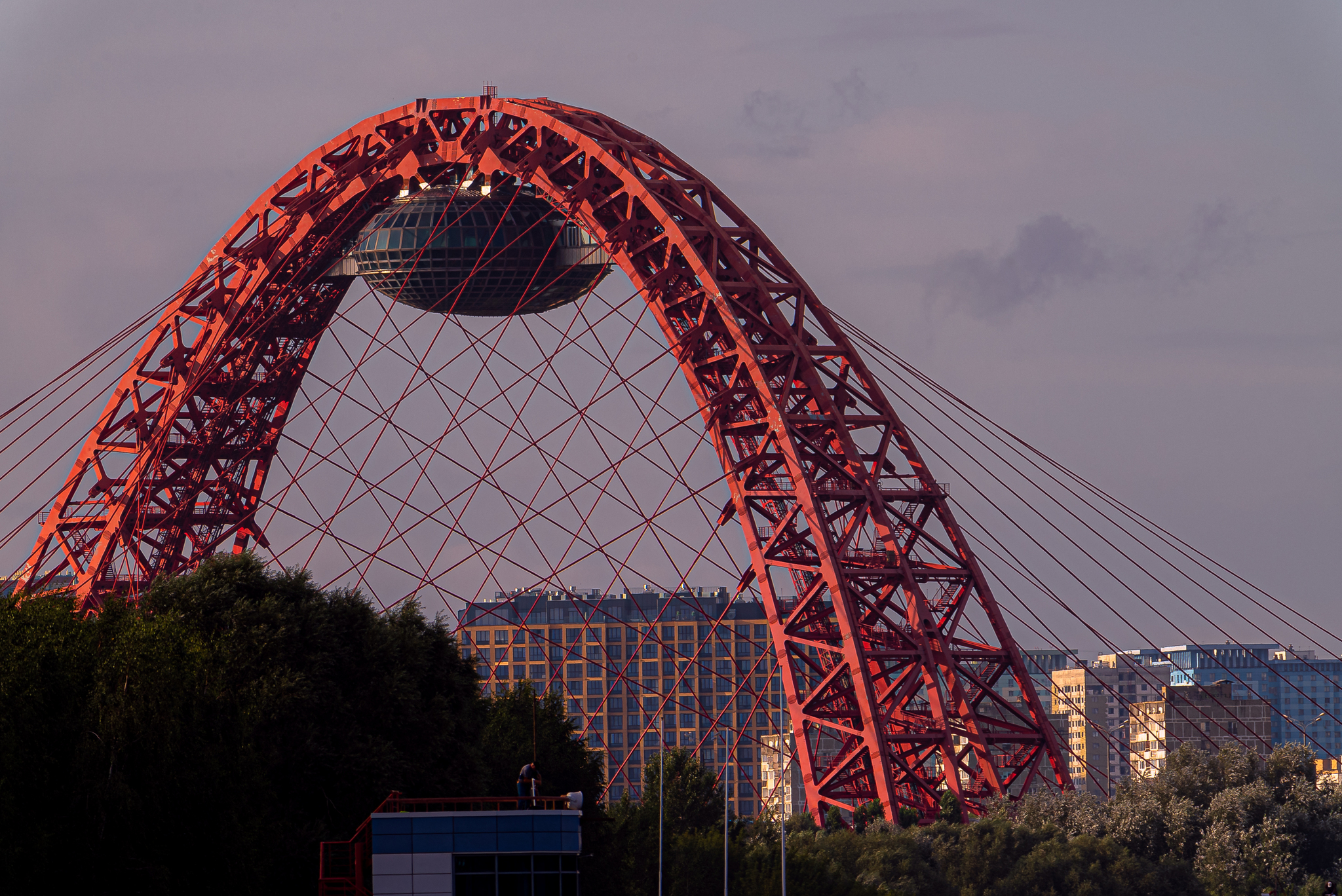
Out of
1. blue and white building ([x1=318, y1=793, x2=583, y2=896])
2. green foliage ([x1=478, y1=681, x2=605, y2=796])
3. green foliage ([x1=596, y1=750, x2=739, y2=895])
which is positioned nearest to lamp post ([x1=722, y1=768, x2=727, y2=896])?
green foliage ([x1=596, y1=750, x2=739, y2=895])

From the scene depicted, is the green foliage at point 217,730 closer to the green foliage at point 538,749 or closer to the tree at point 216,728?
the tree at point 216,728

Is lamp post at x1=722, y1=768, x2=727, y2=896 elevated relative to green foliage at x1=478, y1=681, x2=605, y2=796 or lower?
lower

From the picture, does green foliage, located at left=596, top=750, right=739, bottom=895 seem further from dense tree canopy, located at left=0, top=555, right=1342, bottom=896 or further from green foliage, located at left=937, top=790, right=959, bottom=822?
green foliage, located at left=937, top=790, right=959, bottom=822

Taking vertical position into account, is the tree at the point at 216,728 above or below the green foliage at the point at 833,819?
above

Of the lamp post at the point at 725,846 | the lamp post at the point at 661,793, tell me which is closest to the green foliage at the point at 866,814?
the lamp post at the point at 725,846

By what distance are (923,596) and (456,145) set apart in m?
20.5

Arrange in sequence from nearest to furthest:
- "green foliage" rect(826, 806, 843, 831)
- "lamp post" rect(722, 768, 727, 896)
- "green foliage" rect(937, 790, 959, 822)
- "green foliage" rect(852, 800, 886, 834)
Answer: "lamp post" rect(722, 768, 727, 896) → "green foliage" rect(937, 790, 959, 822) → "green foliage" rect(852, 800, 886, 834) → "green foliage" rect(826, 806, 843, 831)

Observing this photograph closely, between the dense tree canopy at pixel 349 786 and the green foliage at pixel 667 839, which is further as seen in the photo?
the green foliage at pixel 667 839

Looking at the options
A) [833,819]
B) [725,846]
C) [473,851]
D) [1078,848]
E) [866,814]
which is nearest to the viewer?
[473,851]

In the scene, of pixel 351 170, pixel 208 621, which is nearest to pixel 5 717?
pixel 208 621

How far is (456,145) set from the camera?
217ft

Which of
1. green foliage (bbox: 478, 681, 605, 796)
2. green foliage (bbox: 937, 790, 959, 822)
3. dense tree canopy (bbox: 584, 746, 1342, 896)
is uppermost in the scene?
green foliage (bbox: 478, 681, 605, 796)

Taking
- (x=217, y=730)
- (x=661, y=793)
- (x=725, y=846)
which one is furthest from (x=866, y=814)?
(x=217, y=730)

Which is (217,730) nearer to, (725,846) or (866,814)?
(725,846)
